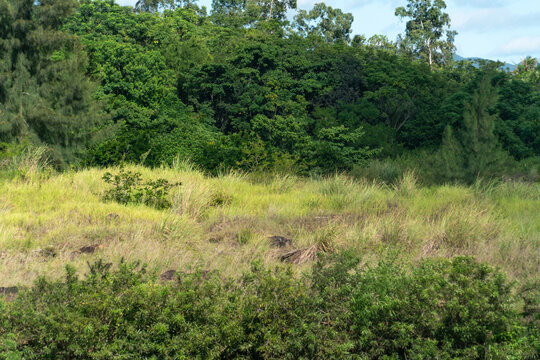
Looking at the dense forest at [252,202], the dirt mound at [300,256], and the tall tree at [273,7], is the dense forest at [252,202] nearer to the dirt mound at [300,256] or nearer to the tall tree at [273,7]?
the dirt mound at [300,256]

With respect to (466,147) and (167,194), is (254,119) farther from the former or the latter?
(167,194)

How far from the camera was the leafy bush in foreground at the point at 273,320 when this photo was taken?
3.67m

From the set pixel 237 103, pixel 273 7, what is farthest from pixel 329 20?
Answer: pixel 237 103

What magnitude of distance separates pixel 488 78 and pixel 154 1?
36.5m

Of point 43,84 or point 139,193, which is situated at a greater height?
point 43,84

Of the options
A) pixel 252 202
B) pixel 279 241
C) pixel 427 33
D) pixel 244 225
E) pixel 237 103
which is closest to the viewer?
pixel 279 241

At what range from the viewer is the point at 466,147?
38.0 ft

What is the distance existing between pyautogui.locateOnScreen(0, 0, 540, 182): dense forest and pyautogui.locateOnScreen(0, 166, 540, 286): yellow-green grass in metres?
2.38

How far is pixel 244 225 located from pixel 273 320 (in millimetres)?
3911

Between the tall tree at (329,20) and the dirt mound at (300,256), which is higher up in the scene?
the tall tree at (329,20)

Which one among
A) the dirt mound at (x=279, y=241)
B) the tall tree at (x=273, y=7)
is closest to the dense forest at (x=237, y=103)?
the dirt mound at (x=279, y=241)

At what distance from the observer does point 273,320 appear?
13.3 feet

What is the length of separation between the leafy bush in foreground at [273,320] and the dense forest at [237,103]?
310 inches

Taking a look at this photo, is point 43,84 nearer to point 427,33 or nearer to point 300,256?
point 300,256
